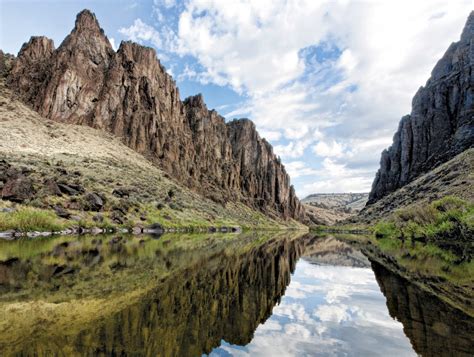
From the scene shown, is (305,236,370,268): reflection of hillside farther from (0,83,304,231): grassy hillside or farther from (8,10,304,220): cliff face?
(8,10,304,220): cliff face

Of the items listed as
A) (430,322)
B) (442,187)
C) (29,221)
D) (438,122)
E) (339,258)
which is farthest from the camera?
(438,122)

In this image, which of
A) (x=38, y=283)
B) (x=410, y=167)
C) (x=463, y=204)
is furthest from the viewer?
(x=410, y=167)

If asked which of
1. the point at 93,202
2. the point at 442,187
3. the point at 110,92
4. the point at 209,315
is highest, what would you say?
the point at 110,92

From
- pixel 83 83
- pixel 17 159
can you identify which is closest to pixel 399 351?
pixel 17 159

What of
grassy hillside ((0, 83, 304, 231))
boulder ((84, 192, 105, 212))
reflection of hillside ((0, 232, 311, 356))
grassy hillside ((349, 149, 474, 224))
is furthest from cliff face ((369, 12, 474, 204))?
reflection of hillside ((0, 232, 311, 356))

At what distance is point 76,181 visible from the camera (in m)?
67.7

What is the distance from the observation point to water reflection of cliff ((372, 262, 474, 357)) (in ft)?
27.6

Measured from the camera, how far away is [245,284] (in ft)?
59.5

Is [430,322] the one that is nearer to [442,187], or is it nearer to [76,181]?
[76,181]

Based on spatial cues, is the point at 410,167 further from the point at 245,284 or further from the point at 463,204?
the point at 245,284

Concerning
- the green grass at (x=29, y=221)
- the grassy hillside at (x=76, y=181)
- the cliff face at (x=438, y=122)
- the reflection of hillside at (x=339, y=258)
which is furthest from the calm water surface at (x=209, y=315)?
the cliff face at (x=438, y=122)

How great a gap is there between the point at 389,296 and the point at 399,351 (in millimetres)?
7604

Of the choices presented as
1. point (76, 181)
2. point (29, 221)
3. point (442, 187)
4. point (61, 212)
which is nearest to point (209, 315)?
point (29, 221)

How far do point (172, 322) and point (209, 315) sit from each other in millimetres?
1904
